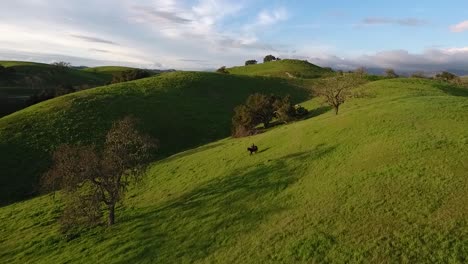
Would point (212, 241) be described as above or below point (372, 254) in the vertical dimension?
below

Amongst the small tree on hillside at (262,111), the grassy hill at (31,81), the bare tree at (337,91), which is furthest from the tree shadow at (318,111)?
the grassy hill at (31,81)

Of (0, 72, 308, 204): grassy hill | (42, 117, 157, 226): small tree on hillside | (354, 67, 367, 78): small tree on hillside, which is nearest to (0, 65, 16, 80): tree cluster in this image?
(0, 72, 308, 204): grassy hill

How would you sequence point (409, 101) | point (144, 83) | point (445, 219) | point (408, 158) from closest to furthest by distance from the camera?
point (445, 219), point (408, 158), point (409, 101), point (144, 83)

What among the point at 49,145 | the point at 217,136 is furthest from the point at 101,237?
the point at 217,136

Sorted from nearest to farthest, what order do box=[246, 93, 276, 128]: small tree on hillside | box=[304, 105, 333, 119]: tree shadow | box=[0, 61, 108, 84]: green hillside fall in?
box=[246, 93, 276, 128]: small tree on hillside < box=[304, 105, 333, 119]: tree shadow < box=[0, 61, 108, 84]: green hillside

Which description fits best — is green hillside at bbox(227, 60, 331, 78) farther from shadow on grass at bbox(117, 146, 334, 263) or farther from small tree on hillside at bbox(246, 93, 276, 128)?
shadow on grass at bbox(117, 146, 334, 263)

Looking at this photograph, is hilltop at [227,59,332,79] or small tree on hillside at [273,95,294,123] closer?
small tree on hillside at [273,95,294,123]

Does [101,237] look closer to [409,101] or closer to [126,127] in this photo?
[126,127]

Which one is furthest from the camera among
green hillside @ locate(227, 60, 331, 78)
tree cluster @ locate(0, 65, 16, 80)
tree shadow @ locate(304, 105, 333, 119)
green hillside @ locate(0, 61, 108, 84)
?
green hillside @ locate(0, 61, 108, 84)
